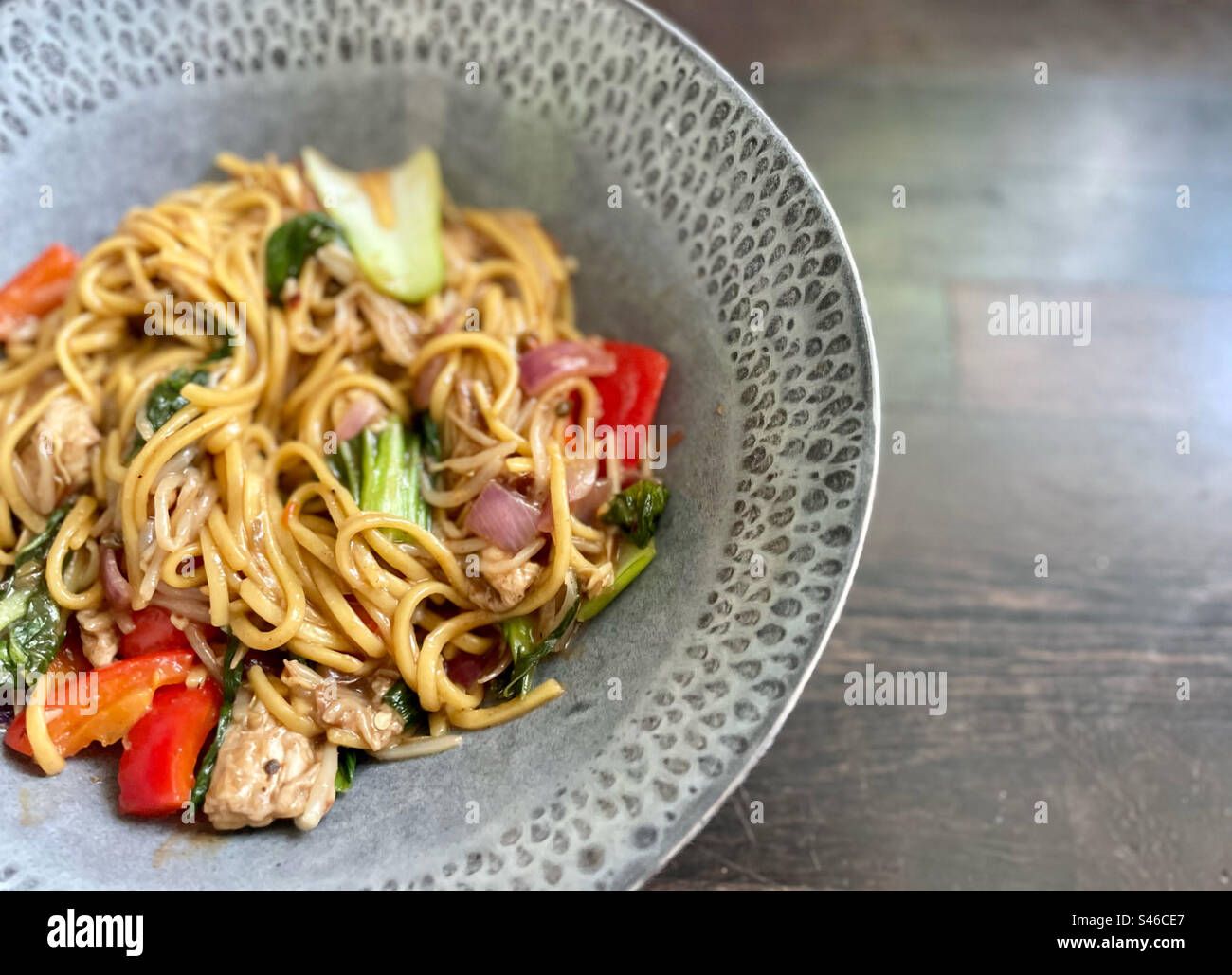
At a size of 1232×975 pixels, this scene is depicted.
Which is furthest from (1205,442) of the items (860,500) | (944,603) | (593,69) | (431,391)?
(431,391)

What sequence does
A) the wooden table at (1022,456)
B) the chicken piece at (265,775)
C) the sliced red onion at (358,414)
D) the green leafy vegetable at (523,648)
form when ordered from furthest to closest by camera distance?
the wooden table at (1022,456) < the sliced red onion at (358,414) < the green leafy vegetable at (523,648) < the chicken piece at (265,775)

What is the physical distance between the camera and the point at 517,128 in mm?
3014

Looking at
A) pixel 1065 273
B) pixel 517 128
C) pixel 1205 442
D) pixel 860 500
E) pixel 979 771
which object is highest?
pixel 517 128

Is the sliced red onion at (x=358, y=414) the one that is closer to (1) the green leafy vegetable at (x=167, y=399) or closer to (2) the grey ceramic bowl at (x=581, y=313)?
(1) the green leafy vegetable at (x=167, y=399)

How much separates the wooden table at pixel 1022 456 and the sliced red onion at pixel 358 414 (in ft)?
5.39

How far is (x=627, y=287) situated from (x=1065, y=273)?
87.6 inches

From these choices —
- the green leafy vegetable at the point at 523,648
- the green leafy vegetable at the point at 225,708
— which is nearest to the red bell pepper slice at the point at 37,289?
the green leafy vegetable at the point at 225,708

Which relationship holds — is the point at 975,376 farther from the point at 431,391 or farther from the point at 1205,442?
the point at 431,391

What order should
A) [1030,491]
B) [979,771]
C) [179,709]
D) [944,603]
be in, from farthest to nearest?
[1030,491] < [944,603] < [979,771] < [179,709]

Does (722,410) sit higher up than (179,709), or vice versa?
(722,410)

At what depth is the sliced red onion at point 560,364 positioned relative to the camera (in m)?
2.73

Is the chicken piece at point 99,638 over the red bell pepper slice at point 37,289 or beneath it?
beneath

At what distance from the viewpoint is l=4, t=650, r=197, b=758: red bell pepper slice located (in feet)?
7.55

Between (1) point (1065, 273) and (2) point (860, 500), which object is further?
(1) point (1065, 273)
